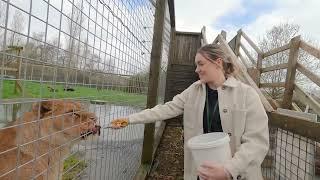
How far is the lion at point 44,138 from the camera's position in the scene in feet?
6.09

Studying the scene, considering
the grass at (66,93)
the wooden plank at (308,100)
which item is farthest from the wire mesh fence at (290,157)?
the wooden plank at (308,100)

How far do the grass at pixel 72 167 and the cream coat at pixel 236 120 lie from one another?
642 mm

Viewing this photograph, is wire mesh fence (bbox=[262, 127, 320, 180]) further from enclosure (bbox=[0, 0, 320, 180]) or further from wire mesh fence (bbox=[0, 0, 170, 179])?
wire mesh fence (bbox=[0, 0, 170, 179])

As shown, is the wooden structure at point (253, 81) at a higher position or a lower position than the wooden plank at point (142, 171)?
higher

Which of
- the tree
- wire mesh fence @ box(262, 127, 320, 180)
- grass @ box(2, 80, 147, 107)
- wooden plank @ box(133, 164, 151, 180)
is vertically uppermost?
the tree

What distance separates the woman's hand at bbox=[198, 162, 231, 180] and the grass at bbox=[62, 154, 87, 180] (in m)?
0.75

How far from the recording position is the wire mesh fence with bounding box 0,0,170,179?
148 cm

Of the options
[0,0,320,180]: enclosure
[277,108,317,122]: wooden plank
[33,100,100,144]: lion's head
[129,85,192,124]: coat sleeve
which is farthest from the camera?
[277,108,317,122]: wooden plank

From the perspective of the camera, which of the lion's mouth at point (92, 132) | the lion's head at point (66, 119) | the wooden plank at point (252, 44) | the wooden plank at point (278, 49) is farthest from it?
the wooden plank at point (252, 44)

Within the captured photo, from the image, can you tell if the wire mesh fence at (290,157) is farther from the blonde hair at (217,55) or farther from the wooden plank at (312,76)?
the wooden plank at (312,76)

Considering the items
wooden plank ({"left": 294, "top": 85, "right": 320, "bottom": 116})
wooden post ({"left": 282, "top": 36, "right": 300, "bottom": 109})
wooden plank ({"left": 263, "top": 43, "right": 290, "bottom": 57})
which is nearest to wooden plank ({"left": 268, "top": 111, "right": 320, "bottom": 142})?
wooden plank ({"left": 294, "top": 85, "right": 320, "bottom": 116})

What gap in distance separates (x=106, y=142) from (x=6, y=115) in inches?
63.8

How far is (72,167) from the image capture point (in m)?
2.32

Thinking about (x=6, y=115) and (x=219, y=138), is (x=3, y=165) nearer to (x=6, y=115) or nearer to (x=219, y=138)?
(x=6, y=115)
